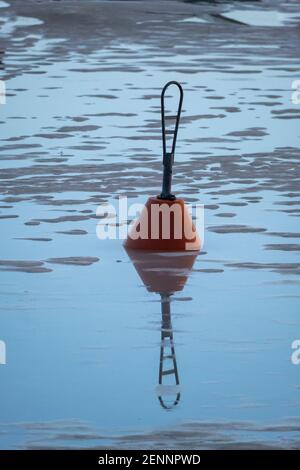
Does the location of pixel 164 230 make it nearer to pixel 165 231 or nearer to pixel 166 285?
pixel 165 231

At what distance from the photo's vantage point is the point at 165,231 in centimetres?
810

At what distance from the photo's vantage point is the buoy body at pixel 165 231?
8.08 meters

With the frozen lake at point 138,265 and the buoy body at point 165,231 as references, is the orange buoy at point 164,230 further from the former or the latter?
the frozen lake at point 138,265

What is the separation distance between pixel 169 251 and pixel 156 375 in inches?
94.7

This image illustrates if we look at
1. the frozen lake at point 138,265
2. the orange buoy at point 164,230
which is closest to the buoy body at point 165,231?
the orange buoy at point 164,230

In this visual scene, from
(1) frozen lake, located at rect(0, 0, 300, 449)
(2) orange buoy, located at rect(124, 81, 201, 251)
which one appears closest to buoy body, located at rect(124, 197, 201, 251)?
(2) orange buoy, located at rect(124, 81, 201, 251)

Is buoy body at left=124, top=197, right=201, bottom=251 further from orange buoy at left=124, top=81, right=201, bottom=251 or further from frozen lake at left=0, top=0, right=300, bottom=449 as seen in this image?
frozen lake at left=0, top=0, right=300, bottom=449

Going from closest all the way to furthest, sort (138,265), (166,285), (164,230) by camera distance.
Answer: (166,285), (138,265), (164,230)

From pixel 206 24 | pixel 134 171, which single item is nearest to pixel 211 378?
pixel 134 171

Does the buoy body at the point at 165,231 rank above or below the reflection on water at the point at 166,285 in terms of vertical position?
above

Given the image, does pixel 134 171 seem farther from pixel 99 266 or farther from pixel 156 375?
pixel 156 375

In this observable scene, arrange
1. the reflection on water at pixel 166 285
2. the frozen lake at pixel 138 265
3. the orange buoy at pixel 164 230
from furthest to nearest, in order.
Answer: the orange buoy at pixel 164 230 → the reflection on water at pixel 166 285 → the frozen lake at pixel 138 265

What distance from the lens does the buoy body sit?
8.08 m

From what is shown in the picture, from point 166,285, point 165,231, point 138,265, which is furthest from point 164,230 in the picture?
point 166,285
